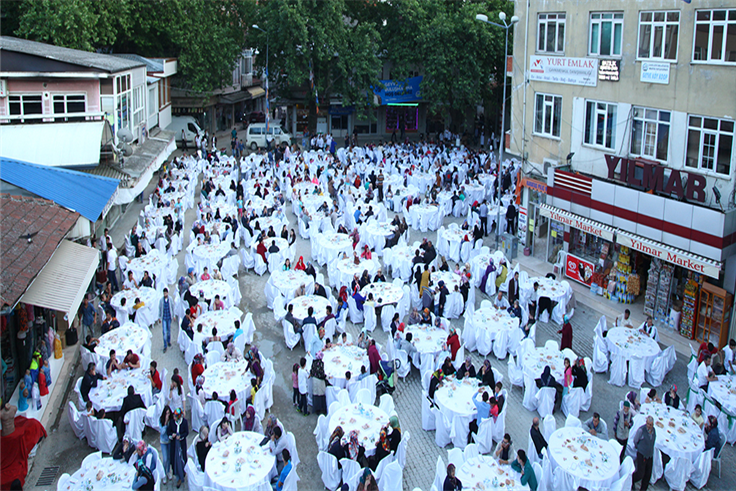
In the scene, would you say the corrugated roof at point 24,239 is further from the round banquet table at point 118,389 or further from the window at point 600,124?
the window at point 600,124

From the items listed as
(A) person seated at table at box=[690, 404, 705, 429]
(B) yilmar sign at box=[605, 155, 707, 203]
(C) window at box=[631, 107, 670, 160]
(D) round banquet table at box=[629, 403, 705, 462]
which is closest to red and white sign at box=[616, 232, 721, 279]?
(B) yilmar sign at box=[605, 155, 707, 203]

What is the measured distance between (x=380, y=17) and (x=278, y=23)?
7912 mm

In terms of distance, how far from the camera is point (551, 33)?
66.9 ft

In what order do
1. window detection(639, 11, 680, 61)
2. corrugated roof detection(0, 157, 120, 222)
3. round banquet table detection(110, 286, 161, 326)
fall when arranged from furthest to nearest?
window detection(639, 11, 680, 61), round banquet table detection(110, 286, 161, 326), corrugated roof detection(0, 157, 120, 222)

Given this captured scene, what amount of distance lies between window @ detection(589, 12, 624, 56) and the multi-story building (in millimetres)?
32

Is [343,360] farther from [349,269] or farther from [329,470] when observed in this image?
[349,269]

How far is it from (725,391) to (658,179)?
6.06 meters

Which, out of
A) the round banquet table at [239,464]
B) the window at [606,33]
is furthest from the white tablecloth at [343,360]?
the window at [606,33]

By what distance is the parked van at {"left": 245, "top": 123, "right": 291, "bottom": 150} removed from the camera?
41812mm

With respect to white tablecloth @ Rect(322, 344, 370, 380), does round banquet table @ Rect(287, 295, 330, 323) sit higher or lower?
higher

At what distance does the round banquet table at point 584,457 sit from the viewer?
32.2 feet

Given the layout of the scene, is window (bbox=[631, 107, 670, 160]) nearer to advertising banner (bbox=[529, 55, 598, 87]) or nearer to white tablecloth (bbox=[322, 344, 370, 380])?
advertising banner (bbox=[529, 55, 598, 87])

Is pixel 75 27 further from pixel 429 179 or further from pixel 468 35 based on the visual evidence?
pixel 468 35

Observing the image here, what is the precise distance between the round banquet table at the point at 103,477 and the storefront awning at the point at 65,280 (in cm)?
304
